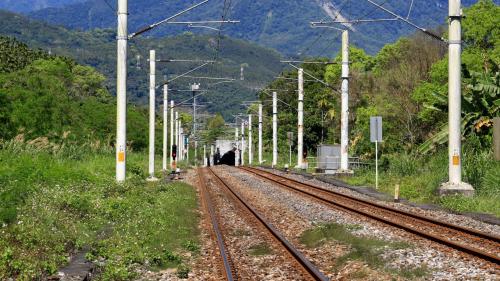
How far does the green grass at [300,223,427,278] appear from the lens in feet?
42.1

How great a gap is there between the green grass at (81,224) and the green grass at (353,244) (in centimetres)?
273

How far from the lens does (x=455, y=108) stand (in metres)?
26.6

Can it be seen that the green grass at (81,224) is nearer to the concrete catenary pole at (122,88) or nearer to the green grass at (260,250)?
the concrete catenary pole at (122,88)

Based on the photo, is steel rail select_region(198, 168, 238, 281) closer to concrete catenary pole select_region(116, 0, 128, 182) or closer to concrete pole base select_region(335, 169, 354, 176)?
concrete catenary pole select_region(116, 0, 128, 182)

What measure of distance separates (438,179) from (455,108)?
390 centimetres

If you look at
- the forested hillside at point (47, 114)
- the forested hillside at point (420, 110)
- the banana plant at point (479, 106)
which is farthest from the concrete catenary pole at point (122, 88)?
the banana plant at point (479, 106)

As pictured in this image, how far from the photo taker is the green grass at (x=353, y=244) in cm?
1282

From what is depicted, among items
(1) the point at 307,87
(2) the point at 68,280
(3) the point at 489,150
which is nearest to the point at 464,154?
(3) the point at 489,150

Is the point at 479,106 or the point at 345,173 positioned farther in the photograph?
the point at 345,173

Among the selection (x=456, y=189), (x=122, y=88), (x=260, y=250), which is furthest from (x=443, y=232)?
(x=122, y=88)

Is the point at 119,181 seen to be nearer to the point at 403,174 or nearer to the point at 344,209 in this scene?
the point at 344,209

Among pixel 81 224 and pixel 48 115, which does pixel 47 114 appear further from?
pixel 81 224

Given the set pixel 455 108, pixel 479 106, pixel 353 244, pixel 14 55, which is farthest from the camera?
pixel 14 55

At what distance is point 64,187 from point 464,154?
17.6 m
